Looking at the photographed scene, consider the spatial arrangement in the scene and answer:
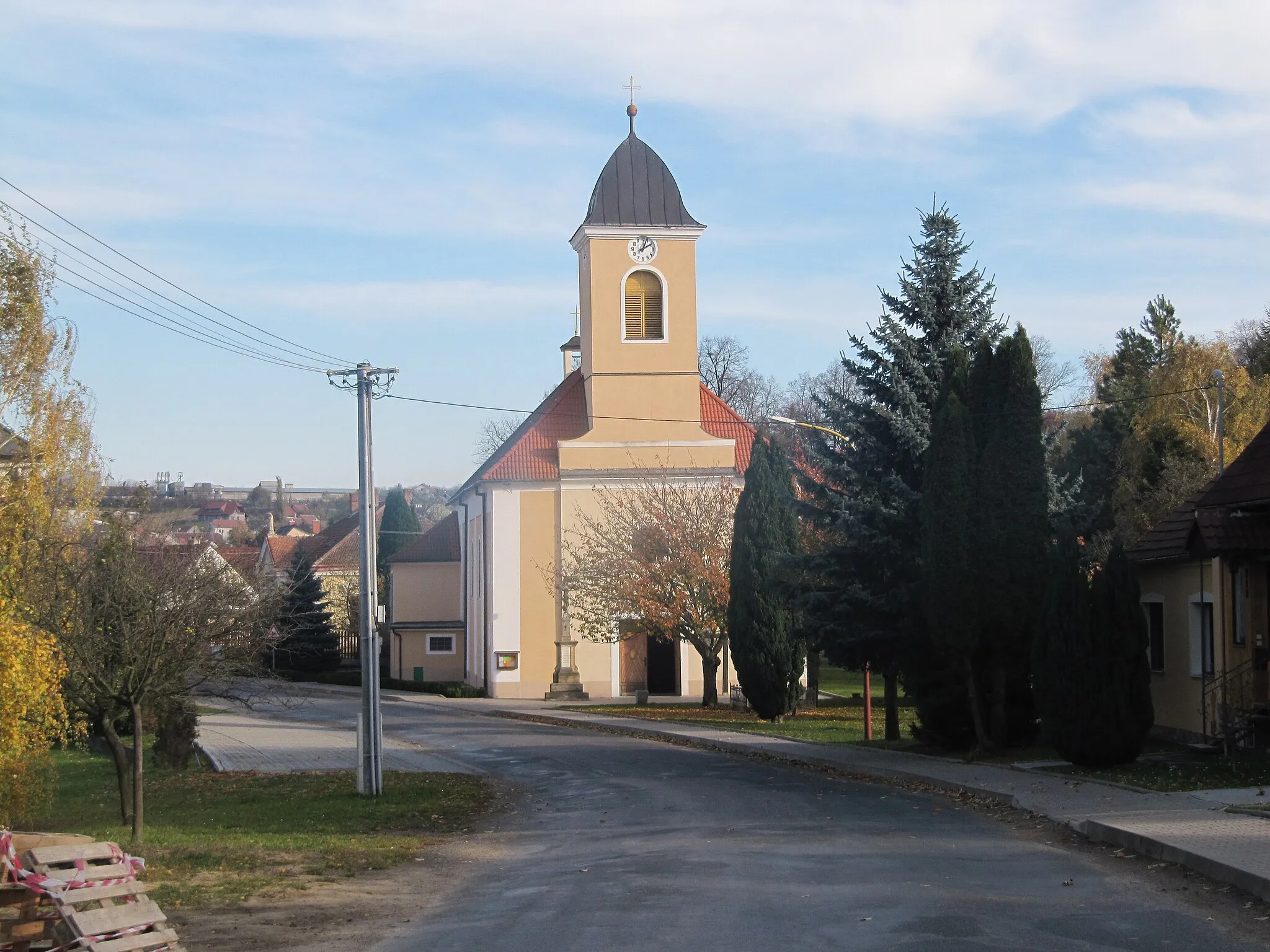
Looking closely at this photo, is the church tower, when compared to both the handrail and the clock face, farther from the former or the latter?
the handrail

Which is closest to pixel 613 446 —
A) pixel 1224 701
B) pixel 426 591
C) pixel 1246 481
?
pixel 426 591

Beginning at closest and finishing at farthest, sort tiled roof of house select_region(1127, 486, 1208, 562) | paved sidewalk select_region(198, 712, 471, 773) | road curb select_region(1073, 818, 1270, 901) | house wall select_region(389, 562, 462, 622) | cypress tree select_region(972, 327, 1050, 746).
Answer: road curb select_region(1073, 818, 1270, 901) → cypress tree select_region(972, 327, 1050, 746) → tiled roof of house select_region(1127, 486, 1208, 562) → paved sidewalk select_region(198, 712, 471, 773) → house wall select_region(389, 562, 462, 622)

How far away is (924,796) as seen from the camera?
17.2 metres

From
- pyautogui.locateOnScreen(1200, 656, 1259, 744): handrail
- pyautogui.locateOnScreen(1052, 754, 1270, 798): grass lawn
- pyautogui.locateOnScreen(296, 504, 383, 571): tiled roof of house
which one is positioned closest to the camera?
pyautogui.locateOnScreen(1052, 754, 1270, 798): grass lawn

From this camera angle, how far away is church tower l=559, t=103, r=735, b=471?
43.2 metres

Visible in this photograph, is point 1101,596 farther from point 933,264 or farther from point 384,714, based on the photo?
point 384,714

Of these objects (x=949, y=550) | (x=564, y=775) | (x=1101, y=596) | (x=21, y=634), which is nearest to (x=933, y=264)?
(x=949, y=550)

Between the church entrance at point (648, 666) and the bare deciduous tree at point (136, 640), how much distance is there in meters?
27.6

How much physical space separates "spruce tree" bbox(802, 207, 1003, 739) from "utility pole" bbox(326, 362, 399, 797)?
290 inches

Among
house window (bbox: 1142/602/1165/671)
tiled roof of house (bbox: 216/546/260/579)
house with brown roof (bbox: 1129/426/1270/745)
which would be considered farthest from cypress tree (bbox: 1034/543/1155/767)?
tiled roof of house (bbox: 216/546/260/579)

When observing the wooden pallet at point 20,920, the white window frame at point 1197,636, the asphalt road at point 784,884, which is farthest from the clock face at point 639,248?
the wooden pallet at point 20,920

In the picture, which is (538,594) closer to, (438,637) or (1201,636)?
(438,637)

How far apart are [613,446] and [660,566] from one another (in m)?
8.92

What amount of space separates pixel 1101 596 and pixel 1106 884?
7.94 meters
